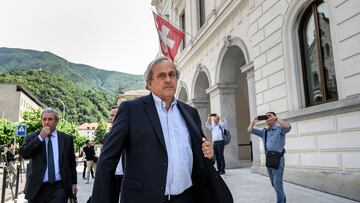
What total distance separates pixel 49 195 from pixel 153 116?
2400mm

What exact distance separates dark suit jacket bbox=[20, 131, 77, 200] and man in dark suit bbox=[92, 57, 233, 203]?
2.17 m

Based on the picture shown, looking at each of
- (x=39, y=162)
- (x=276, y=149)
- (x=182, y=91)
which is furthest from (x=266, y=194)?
(x=182, y=91)


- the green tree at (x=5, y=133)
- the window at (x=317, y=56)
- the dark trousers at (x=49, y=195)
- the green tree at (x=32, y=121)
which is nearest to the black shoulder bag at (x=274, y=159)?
the window at (x=317, y=56)

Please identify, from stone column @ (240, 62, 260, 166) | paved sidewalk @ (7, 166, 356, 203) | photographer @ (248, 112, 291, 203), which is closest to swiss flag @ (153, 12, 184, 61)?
stone column @ (240, 62, 260, 166)

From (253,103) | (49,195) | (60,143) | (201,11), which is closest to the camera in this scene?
(49,195)

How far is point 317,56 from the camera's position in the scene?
7875 mm

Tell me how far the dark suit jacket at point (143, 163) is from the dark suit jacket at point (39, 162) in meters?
2.16

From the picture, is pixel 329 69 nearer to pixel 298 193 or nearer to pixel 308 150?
pixel 308 150

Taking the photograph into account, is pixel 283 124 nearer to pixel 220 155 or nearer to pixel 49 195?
pixel 49 195

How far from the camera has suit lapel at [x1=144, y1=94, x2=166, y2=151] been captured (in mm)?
2133

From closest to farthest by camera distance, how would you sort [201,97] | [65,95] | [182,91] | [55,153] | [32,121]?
[55,153] < [201,97] < [182,91] < [32,121] < [65,95]

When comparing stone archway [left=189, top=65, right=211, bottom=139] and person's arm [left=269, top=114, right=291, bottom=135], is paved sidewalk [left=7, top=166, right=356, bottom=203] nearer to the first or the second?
person's arm [left=269, top=114, right=291, bottom=135]

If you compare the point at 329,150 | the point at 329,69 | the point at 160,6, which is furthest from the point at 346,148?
the point at 160,6

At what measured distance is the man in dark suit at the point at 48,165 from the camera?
12.7ft
